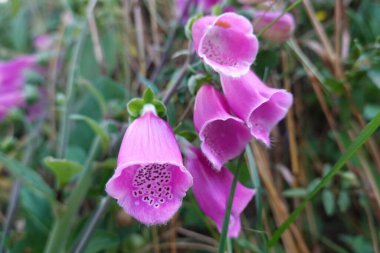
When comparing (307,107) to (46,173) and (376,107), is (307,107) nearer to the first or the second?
(376,107)

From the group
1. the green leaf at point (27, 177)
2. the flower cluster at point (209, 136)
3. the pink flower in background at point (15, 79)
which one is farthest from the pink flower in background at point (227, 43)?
the pink flower in background at point (15, 79)

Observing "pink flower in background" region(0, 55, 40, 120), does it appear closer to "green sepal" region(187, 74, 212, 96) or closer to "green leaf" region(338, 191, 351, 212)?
"green sepal" region(187, 74, 212, 96)

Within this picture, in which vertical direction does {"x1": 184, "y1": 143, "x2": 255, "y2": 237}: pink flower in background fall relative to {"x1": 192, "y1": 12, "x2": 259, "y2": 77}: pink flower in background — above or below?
below

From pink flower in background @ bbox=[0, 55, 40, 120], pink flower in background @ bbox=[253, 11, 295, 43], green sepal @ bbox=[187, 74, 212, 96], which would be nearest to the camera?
green sepal @ bbox=[187, 74, 212, 96]

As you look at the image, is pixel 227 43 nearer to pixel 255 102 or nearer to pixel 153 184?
pixel 255 102

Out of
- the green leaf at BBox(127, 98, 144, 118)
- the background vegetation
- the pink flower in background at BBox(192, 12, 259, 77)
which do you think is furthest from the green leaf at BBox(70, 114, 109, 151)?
the pink flower in background at BBox(192, 12, 259, 77)

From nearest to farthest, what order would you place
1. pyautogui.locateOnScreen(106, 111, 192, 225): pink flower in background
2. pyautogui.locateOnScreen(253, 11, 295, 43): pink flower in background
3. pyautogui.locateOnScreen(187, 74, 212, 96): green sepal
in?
pyautogui.locateOnScreen(106, 111, 192, 225): pink flower in background, pyautogui.locateOnScreen(187, 74, 212, 96): green sepal, pyautogui.locateOnScreen(253, 11, 295, 43): pink flower in background

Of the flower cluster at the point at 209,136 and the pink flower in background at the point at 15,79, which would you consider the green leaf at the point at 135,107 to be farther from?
the pink flower in background at the point at 15,79
